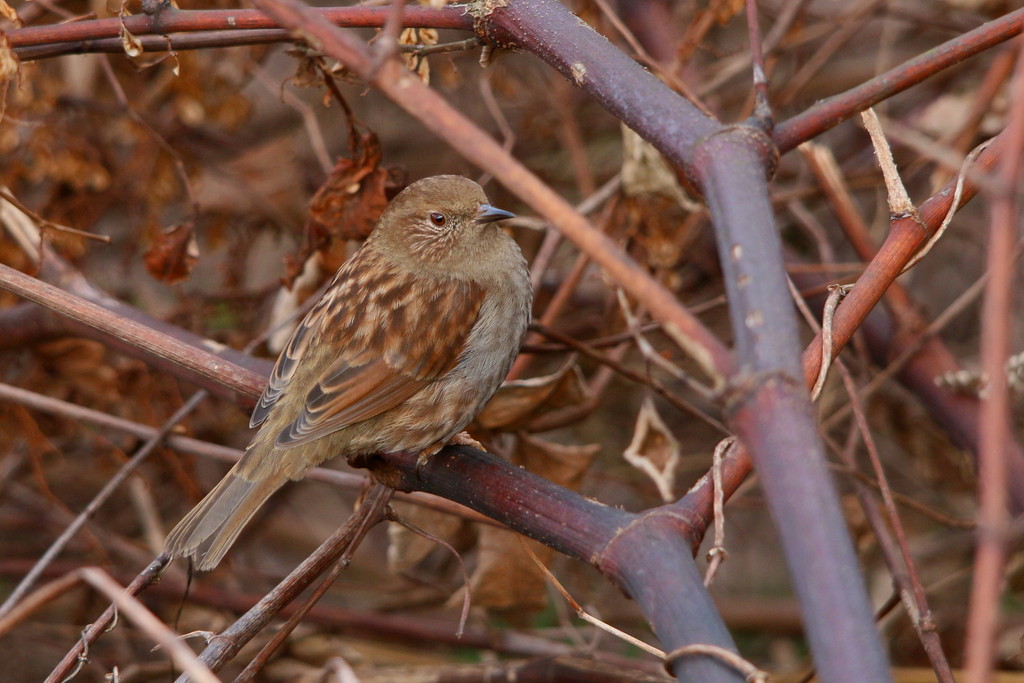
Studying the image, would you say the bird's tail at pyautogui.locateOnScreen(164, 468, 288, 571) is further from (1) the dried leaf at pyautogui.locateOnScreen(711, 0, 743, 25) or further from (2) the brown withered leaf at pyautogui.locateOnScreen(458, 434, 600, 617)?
(1) the dried leaf at pyautogui.locateOnScreen(711, 0, 743, 25)

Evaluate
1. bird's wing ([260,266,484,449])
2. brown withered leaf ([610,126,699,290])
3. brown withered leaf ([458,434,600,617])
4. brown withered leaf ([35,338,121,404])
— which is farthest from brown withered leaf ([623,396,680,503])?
brown withered leaf ([35,338,121,404])

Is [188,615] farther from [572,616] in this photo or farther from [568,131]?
[568,131]

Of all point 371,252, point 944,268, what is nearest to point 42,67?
point 371,252

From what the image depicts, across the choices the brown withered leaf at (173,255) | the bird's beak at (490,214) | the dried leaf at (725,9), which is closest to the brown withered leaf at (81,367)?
the brown withered leaf at (173,255)

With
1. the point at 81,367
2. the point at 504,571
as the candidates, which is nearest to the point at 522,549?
the point at 504,571

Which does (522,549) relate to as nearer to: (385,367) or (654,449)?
(654,449)

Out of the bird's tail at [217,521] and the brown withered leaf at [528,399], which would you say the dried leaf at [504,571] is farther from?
the bird's tail at [217,521]
